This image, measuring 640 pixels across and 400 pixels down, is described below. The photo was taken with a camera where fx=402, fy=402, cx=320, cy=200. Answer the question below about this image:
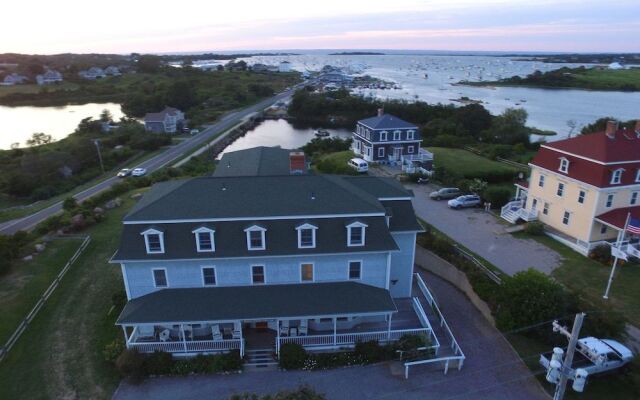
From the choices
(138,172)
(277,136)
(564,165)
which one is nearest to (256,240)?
(564,165)

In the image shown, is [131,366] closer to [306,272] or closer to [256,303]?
[256,303]

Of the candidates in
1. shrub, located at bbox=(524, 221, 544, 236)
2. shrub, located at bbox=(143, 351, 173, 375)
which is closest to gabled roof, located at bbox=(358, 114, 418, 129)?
shrub, located at bbox=(524, 221, 544, 236)

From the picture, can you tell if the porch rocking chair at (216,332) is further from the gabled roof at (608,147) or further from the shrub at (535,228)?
the gabled roof at (608,147)

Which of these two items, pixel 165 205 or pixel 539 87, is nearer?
pixel 165 205

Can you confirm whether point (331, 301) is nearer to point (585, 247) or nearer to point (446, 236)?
point (446, 236)

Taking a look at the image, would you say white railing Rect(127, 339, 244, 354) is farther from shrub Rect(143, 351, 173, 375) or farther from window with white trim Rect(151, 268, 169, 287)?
window with white trim Rect(151, 268, 169, 287)

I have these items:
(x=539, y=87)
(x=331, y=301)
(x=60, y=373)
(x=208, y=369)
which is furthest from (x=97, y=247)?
(x=539, y=87)

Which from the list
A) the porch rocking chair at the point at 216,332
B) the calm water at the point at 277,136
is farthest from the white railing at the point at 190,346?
the calm water at the point at 277,136
